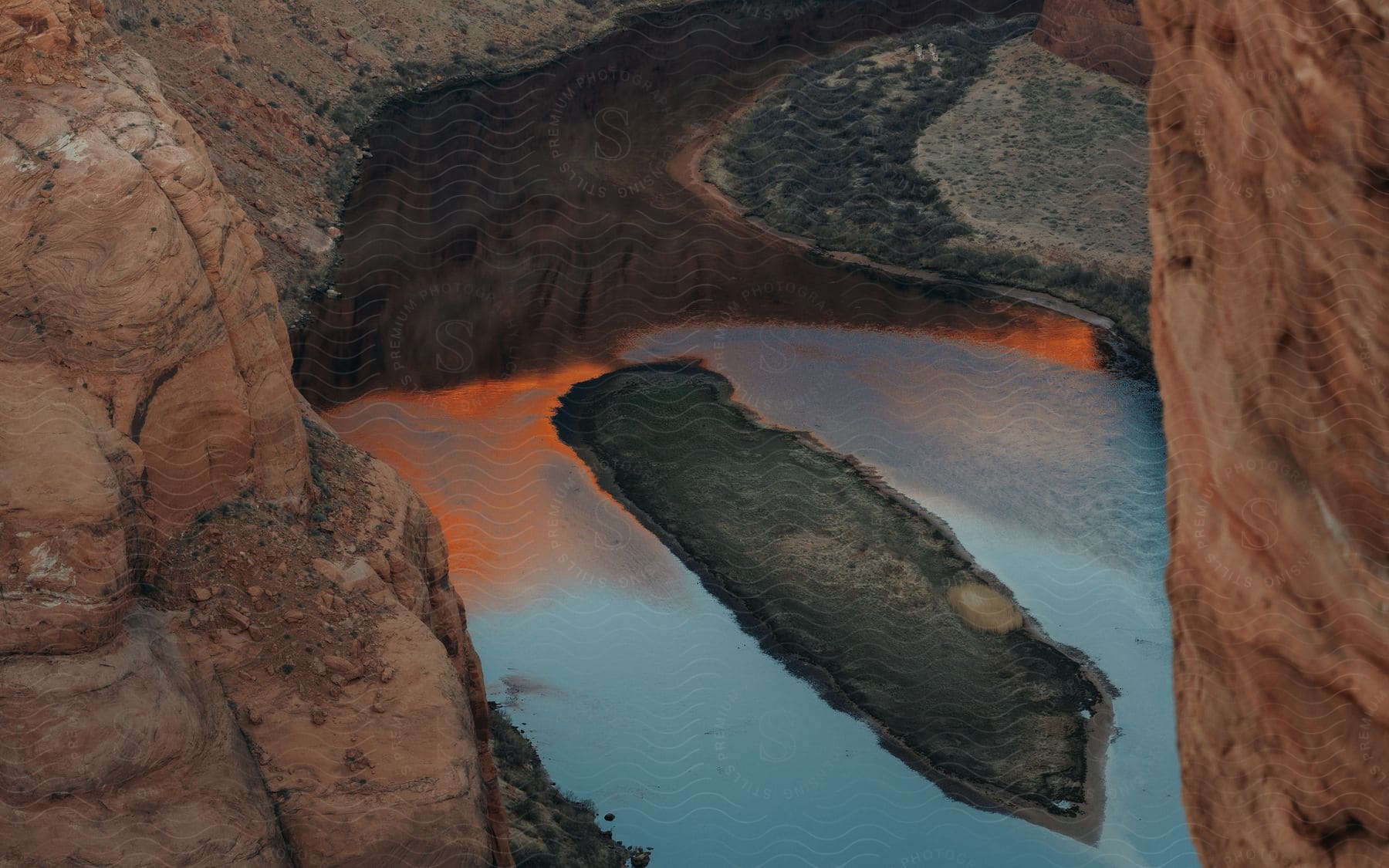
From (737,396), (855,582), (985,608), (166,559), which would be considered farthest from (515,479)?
(166,559)

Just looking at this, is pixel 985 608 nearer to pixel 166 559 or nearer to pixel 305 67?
pixel 166 559

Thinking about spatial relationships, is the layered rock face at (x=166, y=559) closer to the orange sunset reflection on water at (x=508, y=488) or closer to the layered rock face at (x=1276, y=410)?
the layered rock face at (x=1276, y=410)

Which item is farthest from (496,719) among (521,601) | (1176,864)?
(1176,864)

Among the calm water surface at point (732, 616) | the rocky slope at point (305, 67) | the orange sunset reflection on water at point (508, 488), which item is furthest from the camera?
the rocky slope at point (305, 67)

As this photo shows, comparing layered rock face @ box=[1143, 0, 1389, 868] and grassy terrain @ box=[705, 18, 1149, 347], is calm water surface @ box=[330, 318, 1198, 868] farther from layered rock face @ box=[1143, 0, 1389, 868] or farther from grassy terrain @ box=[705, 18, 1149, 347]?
layered rock face @ box=[1143, 0, 1389, 868]

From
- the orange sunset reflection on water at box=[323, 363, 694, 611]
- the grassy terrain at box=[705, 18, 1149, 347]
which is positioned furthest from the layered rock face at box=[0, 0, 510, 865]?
the grassy terrain at box=[705, 18, 1149, 347]

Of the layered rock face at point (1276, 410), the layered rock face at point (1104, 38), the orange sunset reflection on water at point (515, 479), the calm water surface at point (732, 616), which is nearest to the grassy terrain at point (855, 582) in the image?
the calm water surface at point (732, 616)

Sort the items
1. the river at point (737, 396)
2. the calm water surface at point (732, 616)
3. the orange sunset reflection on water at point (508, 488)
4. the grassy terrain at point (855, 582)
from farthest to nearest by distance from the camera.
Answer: the orange sunset reflection on water at point (508, 488) → the grassy terrain at point (855, 582) → the river at point (737, 396) → the calm water surface at point (732, 616)
